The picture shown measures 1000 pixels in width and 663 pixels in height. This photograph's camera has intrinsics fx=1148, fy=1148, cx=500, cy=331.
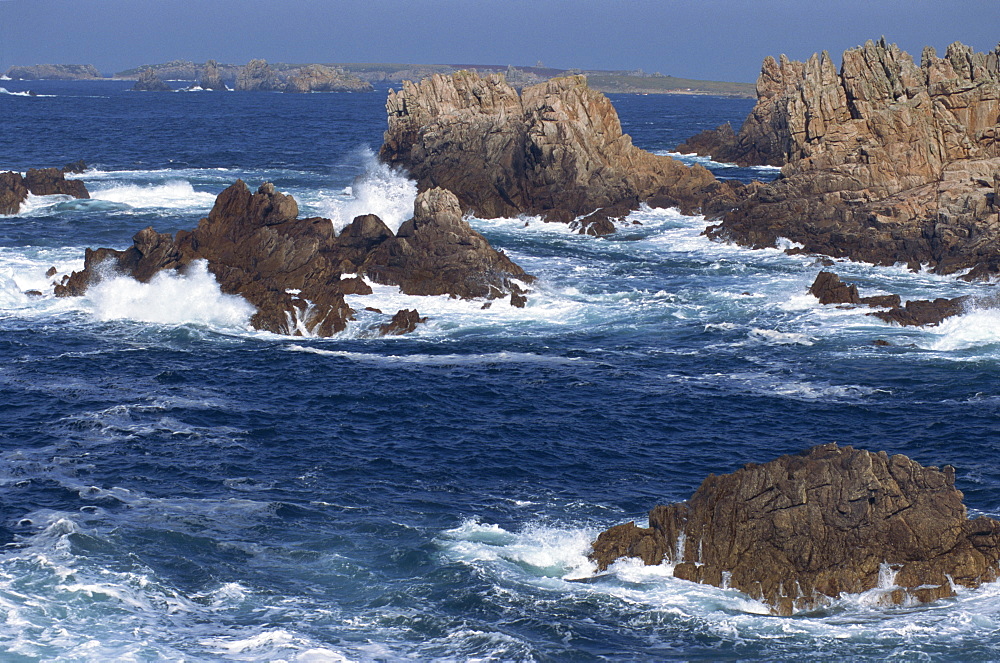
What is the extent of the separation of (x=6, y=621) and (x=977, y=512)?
30.7 meters

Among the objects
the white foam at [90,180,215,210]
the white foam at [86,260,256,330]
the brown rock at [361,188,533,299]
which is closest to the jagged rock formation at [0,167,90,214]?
the white foam at [90,180,215,210]

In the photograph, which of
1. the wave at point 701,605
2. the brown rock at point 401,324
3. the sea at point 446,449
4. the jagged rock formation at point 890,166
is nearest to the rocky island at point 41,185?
the sea at point 446,449

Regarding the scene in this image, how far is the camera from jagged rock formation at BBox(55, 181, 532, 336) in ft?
212

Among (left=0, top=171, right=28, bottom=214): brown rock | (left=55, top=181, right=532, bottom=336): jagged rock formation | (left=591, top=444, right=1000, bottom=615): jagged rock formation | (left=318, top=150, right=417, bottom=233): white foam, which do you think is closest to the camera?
(left=591, top=444, right=1000, bottom=615): jagged rock formation

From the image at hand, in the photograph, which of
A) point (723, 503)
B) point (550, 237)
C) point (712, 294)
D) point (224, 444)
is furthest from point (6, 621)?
point (550, 237)

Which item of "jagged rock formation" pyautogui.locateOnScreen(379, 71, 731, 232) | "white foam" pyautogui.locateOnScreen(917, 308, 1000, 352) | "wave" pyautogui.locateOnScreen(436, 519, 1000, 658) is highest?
"jagged rock formation" pyautogui.locateOnScreen(379, 71, 731, 232)

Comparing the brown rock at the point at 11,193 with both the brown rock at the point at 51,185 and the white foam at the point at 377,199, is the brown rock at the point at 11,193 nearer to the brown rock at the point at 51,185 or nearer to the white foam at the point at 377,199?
the brown rock at the point at 51,185

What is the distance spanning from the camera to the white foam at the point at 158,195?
337 feet

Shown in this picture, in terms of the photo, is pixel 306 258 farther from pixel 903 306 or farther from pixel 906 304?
pixel 903 306

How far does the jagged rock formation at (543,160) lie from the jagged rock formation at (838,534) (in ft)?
200

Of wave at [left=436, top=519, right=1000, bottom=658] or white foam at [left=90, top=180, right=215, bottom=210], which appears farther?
white foam at [left=90, top=180, right=215, bottom=210]

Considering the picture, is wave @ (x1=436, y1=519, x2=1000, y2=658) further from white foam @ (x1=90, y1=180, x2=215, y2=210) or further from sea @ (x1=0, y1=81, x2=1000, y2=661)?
white foam @ (x1=90, y1=180, x2=215, y2=210)

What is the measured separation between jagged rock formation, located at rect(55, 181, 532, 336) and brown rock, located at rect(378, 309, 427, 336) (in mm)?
298

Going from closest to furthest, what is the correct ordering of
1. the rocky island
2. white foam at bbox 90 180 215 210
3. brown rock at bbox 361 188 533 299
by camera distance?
brown rock at bbox 361 188 533 299 < the rocky island < white foam at bbox 90 180 215 210
